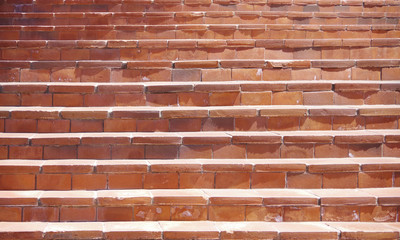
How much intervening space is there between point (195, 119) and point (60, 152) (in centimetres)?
95

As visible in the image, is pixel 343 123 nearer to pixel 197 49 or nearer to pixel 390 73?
pixel 390 73

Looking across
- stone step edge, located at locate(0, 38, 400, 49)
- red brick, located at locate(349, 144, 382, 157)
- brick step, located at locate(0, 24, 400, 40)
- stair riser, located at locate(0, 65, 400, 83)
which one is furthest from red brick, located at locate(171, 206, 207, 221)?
brick step, located at locate(0, 24, 400, 40)

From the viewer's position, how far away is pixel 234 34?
389 cm

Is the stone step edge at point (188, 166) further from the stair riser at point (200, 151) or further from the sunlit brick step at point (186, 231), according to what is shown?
the sunlit brick step at point (186, 231)

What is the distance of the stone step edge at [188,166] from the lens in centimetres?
239

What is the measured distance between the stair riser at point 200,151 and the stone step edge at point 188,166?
0.06m

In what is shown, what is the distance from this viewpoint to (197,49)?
3.48 m

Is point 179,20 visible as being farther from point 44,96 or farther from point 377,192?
point 377,192

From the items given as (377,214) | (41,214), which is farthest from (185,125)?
(377,214)

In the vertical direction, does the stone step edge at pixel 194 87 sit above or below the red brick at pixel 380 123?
above

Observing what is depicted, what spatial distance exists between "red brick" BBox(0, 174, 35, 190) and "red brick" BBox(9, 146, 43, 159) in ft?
0.57

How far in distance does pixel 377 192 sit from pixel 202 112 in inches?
49.2

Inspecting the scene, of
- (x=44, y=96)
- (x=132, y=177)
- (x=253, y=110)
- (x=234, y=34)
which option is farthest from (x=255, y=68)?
(x=44, y=96)

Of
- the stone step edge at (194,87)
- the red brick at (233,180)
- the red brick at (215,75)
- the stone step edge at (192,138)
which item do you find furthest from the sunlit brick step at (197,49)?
the red brick at (233,180)
